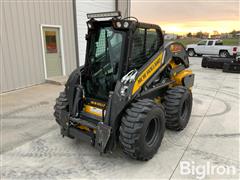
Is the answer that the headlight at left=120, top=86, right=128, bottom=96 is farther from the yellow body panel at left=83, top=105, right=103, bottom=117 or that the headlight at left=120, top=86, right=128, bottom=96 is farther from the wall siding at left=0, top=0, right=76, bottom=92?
the wall siding at left=0, top=0, right=76, bottom=92

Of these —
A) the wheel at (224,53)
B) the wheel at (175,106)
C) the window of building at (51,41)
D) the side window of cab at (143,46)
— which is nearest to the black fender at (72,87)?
the side window of cab at (143,46)

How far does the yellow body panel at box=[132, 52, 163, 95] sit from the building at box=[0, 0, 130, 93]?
15.8 ft

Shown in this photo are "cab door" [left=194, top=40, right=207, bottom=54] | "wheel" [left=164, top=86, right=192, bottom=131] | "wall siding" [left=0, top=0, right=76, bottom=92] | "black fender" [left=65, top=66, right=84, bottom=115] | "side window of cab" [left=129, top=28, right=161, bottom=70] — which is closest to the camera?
"side window of cab" [left=129, top=28, right=161, bottom=70]

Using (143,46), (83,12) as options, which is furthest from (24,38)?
(143,46)

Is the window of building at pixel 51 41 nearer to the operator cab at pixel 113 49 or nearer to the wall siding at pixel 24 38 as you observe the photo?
the wall siding at pixel 24 38

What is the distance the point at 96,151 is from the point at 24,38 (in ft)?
18.0

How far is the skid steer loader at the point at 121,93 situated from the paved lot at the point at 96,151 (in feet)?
0.90

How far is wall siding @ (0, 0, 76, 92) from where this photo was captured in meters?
6.49

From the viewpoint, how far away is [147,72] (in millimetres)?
3178

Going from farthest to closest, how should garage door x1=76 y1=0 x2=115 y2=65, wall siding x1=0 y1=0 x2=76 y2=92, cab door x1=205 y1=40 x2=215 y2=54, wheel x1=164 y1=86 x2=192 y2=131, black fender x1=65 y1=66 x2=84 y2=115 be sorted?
cab door x1=205 y1=40 x2=215 y2=54
garage door x1=76 y1=0 x2=115 y2=65
wall siding x1=0 y1=0 x2=76 y2=92
wheel x1=164 y1=86 x2=192 y2=131
black fender x1=65 y1=66 x2=84 y2=115

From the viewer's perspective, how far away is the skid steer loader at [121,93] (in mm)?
2764

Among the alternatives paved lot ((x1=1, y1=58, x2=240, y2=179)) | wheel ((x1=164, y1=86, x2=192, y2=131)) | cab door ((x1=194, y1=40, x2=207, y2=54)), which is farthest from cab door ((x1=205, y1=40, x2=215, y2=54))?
wheel ((x1=164, y1=86, x2=192, y2=131))

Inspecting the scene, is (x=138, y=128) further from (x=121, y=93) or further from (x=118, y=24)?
(x=118, y=24)

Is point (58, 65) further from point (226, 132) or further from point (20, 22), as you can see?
point (226, 132)
